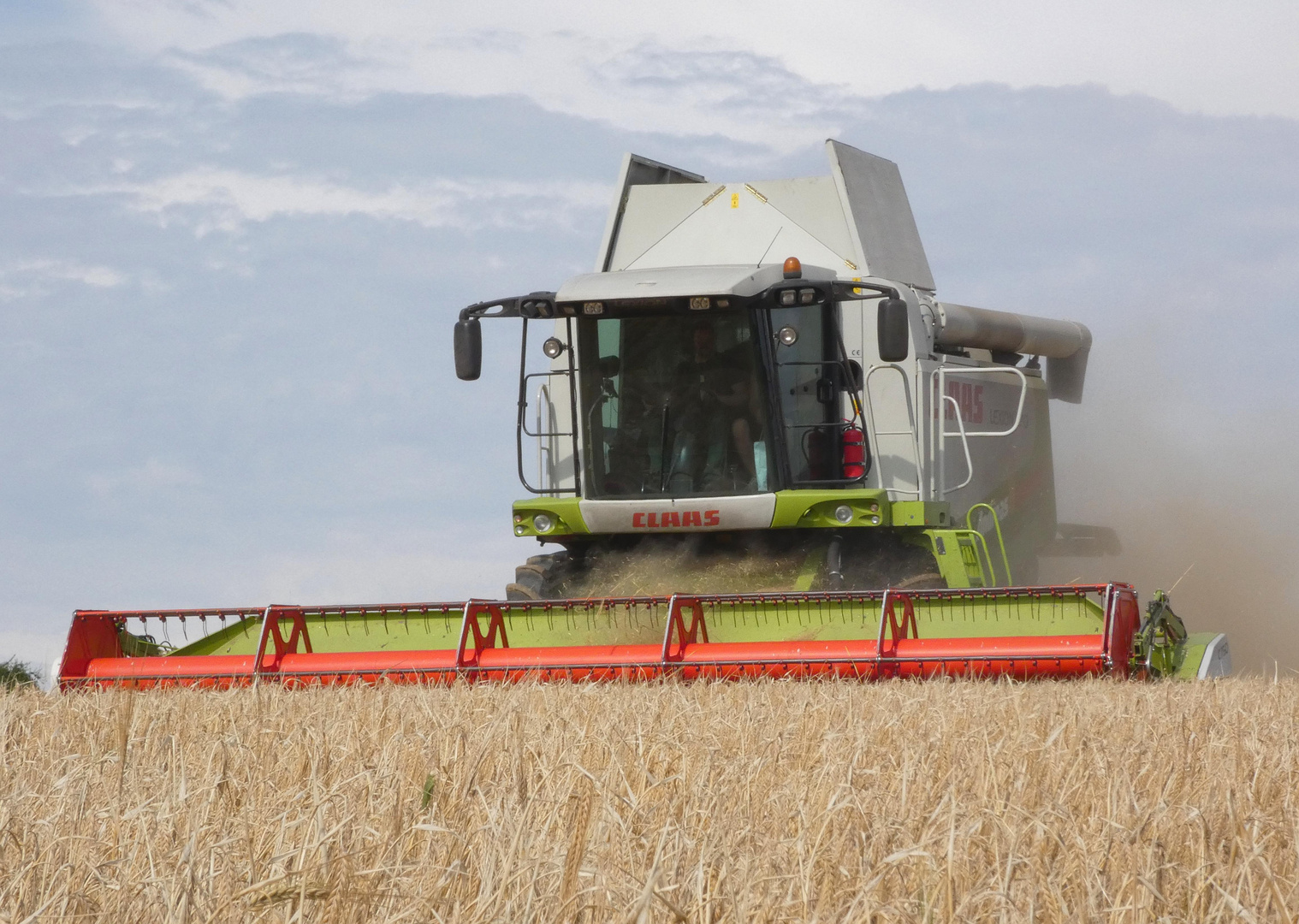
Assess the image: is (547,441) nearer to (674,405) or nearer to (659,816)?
(674,405)

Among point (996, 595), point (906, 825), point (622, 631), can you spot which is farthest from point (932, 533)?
point (906, 825)

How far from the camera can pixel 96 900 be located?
204 centimetres

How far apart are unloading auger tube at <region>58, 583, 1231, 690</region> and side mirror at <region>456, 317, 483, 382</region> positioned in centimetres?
147

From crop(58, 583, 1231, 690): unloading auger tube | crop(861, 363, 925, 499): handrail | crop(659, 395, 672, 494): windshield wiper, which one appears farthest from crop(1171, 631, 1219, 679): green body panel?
crop(659, 395, 672, 494): windshield wiper

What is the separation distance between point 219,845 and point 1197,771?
2118mm

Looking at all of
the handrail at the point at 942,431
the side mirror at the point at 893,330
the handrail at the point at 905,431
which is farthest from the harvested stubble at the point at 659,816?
the handrail at the point at 942,431

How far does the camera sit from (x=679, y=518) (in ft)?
25.3

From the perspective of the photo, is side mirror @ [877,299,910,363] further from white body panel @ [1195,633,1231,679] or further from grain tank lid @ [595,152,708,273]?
grain tank lid @ [595,152,708,273]

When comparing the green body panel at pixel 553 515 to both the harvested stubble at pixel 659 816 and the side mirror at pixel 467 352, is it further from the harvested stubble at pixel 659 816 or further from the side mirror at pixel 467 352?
the harvested stubble at pixel 659 816

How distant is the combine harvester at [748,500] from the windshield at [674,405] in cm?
1

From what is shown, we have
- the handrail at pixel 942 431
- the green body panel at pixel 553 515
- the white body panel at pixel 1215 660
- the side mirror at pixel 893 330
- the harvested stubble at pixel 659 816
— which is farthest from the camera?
the handrail at pixel 942 431

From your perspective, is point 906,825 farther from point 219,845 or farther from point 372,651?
point 372,651

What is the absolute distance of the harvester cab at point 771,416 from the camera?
7.75m

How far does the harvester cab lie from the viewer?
7754mm
